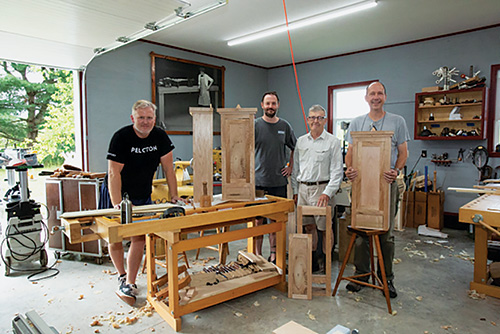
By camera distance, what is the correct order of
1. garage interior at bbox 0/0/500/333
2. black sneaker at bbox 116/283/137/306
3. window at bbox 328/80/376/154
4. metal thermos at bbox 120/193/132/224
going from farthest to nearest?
1. window at bbox 328/80/376/154
2. black sneaker at bbox 116/283/137/306
3. garage interior at bbox 0/0/500/333
4. metal thermos at bbox 120/193/132/224

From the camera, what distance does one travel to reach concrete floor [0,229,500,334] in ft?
8.03

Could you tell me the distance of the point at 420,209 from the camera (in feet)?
17.5

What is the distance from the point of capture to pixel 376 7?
4.40 m

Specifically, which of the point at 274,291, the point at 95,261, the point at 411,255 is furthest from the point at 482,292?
the point at 95,261

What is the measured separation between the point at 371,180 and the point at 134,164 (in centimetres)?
195

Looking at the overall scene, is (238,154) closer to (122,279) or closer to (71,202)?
(122,279)

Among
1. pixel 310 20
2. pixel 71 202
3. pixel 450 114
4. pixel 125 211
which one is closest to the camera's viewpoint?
pixel 125 211

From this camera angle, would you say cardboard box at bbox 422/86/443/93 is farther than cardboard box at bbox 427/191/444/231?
Yes

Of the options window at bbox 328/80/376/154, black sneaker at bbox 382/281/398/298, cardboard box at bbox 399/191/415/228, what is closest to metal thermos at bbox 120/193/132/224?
black sneaker at bbox 382/281/398/298

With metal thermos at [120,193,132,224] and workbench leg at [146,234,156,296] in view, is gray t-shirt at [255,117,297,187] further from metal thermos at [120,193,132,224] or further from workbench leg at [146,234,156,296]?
metal thermos at [120,193,132,224]

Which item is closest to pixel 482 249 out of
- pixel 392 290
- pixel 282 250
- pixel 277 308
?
pixel 392 290

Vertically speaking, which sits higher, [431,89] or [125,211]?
[431,89]

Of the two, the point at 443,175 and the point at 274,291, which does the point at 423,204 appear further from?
the point at 274,291

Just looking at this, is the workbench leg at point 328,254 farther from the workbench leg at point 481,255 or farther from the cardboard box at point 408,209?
the cardboard box at point 408,209
